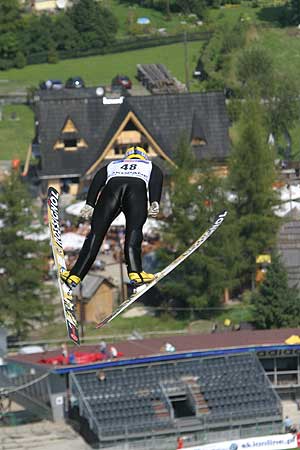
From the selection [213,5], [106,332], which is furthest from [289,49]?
[106,332]

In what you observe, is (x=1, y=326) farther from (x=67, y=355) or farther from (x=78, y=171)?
(x=78, y=171)

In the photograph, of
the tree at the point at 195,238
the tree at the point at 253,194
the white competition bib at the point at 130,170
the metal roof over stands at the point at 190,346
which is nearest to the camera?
the white competition bib at the point at 130,170

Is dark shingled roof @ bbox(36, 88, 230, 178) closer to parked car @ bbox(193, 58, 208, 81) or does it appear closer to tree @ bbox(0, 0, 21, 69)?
parked car @ bbox(193, 58, 208, 81)

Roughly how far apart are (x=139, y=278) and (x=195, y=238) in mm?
41355

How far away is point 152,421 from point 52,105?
34.6 m

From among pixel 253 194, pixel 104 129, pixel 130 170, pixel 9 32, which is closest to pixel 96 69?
pixel 9 32

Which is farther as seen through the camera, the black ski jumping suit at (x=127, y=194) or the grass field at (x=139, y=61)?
the grass field at (x=139, y=61)

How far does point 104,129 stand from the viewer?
86.2 meters

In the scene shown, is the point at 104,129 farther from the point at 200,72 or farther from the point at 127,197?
the point at 127,197

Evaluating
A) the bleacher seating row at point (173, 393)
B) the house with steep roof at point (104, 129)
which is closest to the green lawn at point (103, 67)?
the house with steep roof at point (104, 129)

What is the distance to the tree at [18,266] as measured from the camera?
6712 centimetres

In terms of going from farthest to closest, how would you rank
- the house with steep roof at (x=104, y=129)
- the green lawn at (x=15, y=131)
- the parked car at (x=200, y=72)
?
the parked car at (x=200, y=72) → the green lawn at (x=15, y=131) → the house with steep roof at (x=104, y=129)

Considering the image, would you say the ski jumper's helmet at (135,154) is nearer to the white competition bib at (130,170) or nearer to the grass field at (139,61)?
the white competition bib at (130,170)

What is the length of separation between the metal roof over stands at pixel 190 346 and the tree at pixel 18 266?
4.94 metres
